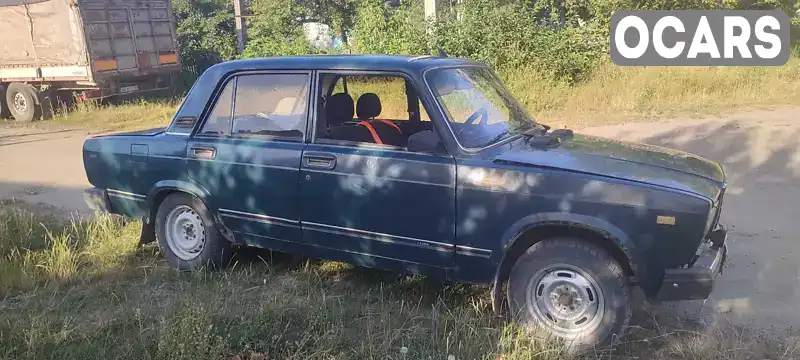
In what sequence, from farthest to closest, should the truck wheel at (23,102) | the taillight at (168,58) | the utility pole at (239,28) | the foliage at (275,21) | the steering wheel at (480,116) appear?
the utility pole at (239,28), the foliage at (275,21), the taillight at (168,58), the truck wheel at (23,102), the steering wheel at (480,116)

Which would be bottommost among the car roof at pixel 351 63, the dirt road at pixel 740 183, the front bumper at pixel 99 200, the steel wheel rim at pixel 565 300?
the dirt road at pixel 740 183

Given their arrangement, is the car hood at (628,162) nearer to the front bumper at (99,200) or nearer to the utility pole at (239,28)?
the front bumper at (99,200)

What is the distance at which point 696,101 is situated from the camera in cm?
1216

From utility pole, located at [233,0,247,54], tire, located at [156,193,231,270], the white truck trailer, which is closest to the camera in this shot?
tire, located at [156,193,231,270]

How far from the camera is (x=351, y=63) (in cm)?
418

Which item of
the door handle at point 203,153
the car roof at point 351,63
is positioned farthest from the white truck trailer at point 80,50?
the car roof at point 351,63

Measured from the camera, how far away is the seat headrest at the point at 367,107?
14.8ft

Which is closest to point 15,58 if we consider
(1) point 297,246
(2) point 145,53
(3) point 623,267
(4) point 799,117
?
(2) point 145,53

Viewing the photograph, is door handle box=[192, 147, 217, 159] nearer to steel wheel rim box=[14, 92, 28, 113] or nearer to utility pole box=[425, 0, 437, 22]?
utility pole box=[425, 0, 437, 22]

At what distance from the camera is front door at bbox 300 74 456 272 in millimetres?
3725

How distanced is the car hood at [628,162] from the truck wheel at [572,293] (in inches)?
17.6

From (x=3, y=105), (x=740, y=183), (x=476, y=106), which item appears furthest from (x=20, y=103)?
(x=740, y=183)

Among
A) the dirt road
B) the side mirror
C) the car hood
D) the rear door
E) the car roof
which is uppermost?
the rear door

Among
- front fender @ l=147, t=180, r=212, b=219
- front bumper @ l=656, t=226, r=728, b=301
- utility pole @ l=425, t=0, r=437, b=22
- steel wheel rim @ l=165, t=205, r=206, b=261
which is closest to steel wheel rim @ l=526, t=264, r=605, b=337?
front bumper @ l=656, t=226, r=728, b=301
